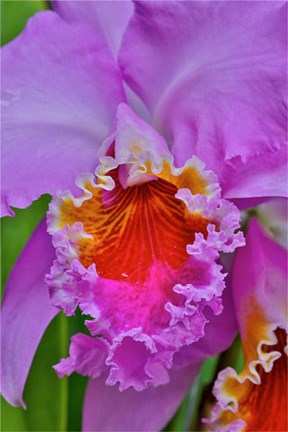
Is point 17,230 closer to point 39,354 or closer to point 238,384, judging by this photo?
point 39,354

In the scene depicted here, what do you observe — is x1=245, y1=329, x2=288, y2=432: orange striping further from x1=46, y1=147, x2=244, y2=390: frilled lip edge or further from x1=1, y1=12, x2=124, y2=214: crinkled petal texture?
x1=1, y1=12, x2=124, y2=214: crinkled petal texture

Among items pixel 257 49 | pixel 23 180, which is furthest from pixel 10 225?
pixel 257 49

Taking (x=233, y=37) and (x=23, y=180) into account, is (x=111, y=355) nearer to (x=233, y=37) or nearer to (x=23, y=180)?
(x=23, y=180)

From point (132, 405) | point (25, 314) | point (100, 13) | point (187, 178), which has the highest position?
Result: point (100, 13)

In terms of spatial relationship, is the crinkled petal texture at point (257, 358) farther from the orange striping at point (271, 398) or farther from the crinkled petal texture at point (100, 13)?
the crinkled petal texture at point (100, 13)

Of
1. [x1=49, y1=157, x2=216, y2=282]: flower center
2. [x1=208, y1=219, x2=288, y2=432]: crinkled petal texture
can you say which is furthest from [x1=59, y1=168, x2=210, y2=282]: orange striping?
A: [x1=208, y1=219, x2=288, y2=432]: crinkled petal texture

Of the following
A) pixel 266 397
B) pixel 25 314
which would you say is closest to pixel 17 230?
pixel 25 314
